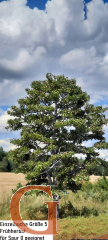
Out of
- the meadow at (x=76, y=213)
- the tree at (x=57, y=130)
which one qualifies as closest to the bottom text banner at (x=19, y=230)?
the meadow at (x=76, y=213)

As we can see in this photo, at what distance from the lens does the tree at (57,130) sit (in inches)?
416

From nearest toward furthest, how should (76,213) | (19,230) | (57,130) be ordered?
1. (19,230)
2. (57,130)
3. (76,213)

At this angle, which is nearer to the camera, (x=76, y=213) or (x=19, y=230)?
(x=19, y=230)

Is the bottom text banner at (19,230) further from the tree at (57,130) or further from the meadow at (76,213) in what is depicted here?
the tree at (57,130)

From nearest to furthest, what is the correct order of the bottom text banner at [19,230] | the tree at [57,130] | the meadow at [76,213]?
the bottom text banner at [19,230]
the meadow at [76,213]
the tree at [57,130]

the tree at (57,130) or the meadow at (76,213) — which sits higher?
the tree at (57,130)

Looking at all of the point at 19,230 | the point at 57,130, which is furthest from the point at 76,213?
the point at 57,130

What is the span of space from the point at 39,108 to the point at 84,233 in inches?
248

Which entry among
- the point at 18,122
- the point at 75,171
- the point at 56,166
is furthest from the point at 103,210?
the point at 18,122

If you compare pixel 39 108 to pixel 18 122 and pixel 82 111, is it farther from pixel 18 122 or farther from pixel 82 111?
pixel 82 111

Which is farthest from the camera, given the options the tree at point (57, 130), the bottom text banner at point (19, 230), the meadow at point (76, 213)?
the tree at point (57, 130)

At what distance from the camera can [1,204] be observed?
14070mm

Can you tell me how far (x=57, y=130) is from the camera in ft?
38.2

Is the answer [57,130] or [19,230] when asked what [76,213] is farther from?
[57,130]
